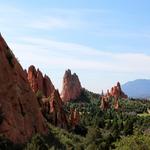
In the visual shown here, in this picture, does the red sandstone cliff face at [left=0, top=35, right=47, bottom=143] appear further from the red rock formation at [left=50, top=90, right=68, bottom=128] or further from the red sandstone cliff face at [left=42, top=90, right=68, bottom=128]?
the red rock formation at [left=50, top=90, right=68, bottom=128]

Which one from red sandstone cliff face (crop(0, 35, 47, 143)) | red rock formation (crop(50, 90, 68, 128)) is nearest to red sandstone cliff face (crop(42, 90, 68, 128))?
red rock formation (crop(50, 90, 68, 128))

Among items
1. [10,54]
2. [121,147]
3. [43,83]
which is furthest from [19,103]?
[43,83]

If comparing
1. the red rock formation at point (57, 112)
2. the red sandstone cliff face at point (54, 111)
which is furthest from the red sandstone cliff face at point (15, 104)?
the red rock formation at point (57, 112)

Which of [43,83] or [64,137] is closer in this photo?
[64,137]

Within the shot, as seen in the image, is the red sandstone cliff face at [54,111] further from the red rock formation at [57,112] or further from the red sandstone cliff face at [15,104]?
the red sandstone cliff face at [15,104]

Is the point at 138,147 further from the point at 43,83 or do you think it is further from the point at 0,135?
the point at 43,83

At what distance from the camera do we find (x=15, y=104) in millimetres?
67062

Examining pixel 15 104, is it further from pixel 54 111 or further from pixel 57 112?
pixel 57 112

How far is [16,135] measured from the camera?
207 feet

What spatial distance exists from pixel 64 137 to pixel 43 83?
54713 mm

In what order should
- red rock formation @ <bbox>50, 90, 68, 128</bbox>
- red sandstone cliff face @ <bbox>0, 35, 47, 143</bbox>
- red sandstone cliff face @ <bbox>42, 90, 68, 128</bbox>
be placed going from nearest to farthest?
1. red sandstone cliff face @ <bbox>0, 35, 47, 143</bbox>
2. red sandstone cliff face @ <bbox>42, 90, 68, 128</bbox>
3. red rock formation @ <bbox>50, 90, 68, 128</bbox>

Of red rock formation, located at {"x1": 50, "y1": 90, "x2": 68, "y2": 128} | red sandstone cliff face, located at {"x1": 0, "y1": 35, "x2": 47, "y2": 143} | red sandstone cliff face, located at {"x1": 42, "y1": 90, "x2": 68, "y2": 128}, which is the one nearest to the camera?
red sandstone cliff face, located at {"x1": 0, "y1": 35, "x2": 47, "y2": 143}

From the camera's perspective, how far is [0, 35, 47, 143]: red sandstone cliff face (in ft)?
208

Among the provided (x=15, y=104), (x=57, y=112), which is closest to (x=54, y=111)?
(x=57, y=112)
